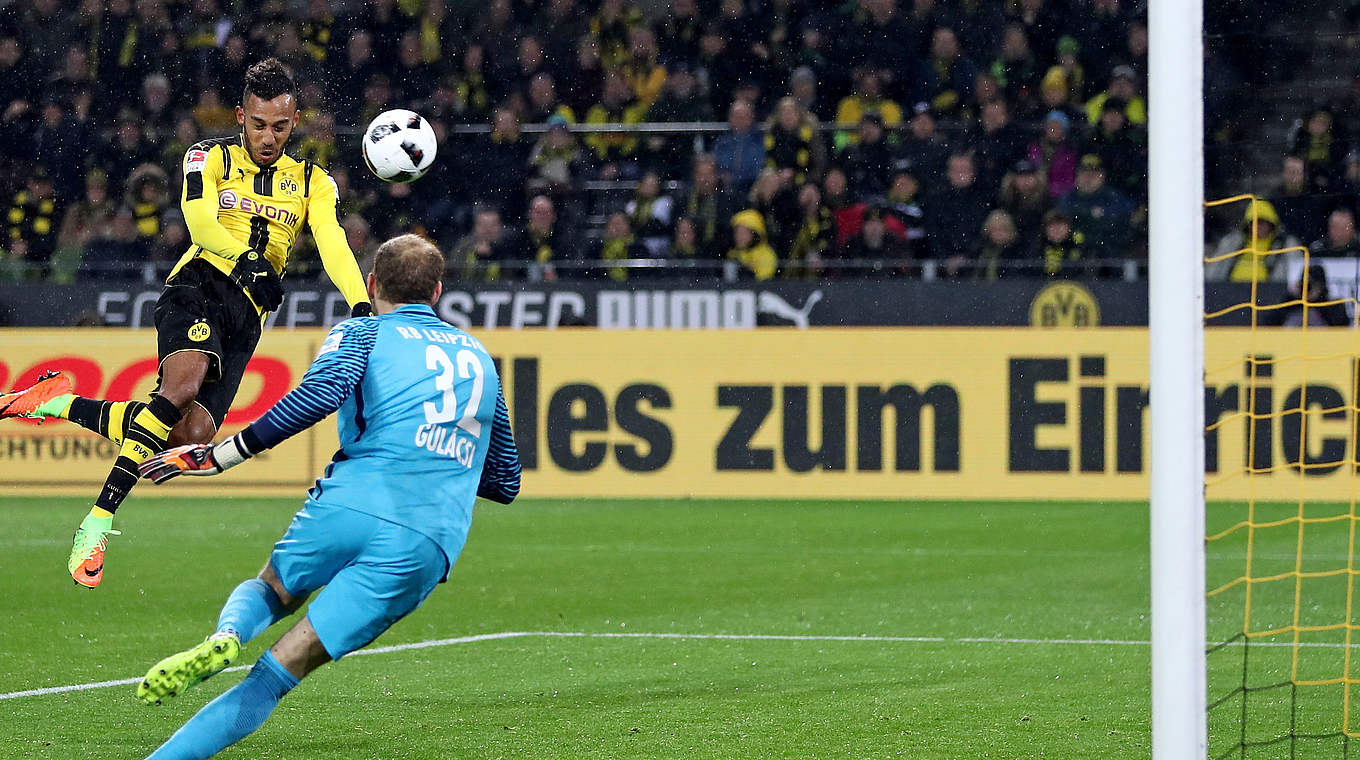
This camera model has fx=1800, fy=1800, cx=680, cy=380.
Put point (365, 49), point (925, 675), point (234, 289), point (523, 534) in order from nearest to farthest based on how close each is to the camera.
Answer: point (925, 675)
point (234, 289)
point (523, 534)
point (365, 49)

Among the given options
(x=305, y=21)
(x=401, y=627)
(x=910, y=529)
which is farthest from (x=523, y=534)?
(x=305, y=21)

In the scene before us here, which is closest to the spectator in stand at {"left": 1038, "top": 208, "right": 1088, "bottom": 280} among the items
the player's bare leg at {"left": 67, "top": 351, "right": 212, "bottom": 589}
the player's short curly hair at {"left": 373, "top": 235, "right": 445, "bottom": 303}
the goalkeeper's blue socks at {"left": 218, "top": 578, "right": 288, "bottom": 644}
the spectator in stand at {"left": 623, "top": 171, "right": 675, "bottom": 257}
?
the spectator in stand at {"left": 623, "top": 171, "right": 675, "bottom": 257}

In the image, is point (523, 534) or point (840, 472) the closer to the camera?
point (523, 534)

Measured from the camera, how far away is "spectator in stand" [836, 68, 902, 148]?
55.5ft

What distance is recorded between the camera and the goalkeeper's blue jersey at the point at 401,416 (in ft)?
14.6

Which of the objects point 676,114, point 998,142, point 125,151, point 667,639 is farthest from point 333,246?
point 125,151

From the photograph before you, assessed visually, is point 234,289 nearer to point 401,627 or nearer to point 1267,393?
point 401,627

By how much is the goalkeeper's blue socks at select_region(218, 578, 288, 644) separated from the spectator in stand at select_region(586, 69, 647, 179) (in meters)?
12.5

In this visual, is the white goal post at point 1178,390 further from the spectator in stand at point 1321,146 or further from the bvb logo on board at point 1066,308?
the spectator in stand at point 1321,146

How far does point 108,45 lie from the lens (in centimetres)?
1812

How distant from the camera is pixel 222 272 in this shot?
7.47m

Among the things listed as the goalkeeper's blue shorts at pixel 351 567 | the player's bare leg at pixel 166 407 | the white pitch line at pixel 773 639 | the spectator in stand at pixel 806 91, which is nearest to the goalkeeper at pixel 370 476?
the goalkeeper's blue shorts at pixel 351 567

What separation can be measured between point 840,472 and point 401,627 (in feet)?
21.4

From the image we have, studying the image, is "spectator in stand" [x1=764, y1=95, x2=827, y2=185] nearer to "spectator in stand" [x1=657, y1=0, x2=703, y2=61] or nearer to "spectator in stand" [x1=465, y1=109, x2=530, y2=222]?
"spectator in stand" [x1=657, y1=0, x2=703, y2=61]
